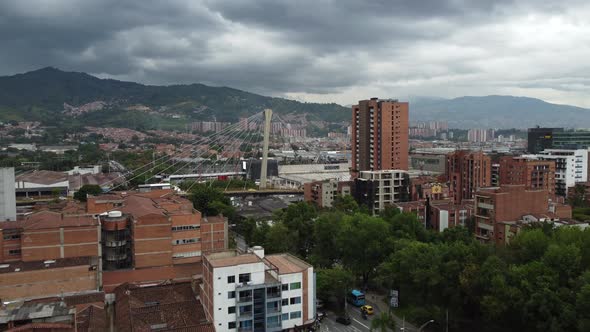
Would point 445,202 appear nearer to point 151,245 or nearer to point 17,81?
point 151,245

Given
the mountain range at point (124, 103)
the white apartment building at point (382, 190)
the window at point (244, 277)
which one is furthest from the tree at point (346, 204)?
the mountain range at point (124, 103)

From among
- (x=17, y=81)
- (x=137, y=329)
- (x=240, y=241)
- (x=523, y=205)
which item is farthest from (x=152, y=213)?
→ (x=17, y=81)

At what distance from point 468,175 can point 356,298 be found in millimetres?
15812

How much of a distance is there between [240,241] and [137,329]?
1183 cm

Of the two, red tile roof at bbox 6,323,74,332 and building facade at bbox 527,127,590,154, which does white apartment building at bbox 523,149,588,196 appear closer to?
building facade at bbox 527,127,590,154

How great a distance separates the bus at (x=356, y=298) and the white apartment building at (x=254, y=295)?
2.55 m

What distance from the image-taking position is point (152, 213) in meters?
15.7

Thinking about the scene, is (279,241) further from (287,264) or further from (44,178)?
(44,178)

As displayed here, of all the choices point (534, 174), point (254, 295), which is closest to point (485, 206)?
point (534, 174)

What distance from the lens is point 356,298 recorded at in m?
14.6

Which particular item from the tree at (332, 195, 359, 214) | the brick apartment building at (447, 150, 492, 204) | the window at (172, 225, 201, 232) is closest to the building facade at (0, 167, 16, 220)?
the window at (172, 225, 201, 232)

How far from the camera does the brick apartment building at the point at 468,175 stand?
90.0 feet

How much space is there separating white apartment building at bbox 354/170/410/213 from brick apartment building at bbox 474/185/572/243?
6.34 m

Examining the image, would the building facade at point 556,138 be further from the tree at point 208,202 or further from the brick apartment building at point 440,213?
the tree at point 208,202
